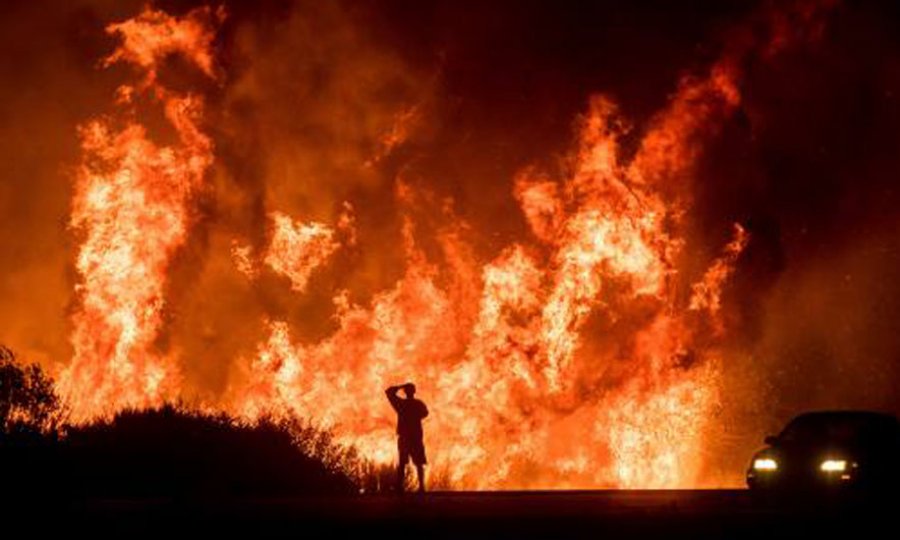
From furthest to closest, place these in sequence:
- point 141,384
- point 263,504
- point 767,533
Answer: point 141,384, point 263,504, point 767,533

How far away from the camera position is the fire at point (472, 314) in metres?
33.9

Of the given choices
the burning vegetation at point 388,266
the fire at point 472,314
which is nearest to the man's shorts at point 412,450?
the burning vegetation at point 388,266

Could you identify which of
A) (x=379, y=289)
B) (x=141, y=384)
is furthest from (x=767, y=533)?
(x=379, y=289)

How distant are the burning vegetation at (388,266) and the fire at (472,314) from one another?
0.08 meters

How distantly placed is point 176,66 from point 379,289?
10.3 m

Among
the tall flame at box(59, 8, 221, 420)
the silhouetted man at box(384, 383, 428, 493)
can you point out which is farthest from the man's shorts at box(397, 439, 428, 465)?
the tall flame at box(59, 8, 221, 420)

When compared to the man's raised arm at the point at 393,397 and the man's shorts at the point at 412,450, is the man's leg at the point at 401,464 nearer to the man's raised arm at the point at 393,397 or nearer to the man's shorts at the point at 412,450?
the man's shorts at the point at 412,450

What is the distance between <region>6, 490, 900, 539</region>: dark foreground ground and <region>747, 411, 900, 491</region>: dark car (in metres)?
0.29

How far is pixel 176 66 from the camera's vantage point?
40344mm

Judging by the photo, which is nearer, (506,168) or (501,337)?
(501,337)

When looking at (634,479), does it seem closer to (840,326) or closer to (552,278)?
(552,278)

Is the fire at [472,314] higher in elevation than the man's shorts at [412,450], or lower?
higher

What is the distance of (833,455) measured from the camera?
16750mm

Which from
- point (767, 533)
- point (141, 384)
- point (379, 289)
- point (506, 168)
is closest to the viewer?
point (767, 533)
